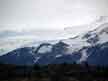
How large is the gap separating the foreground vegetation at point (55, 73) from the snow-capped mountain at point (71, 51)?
54mm

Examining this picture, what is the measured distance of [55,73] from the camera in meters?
2.03

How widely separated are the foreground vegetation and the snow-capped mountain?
0.18ft

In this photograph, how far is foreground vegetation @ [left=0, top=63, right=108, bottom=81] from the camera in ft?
6.58

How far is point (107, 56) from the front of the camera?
204cm

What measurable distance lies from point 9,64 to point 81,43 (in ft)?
2.69

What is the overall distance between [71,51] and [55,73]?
294 mm

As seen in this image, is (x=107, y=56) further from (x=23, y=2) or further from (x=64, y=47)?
(x=23, y=2)

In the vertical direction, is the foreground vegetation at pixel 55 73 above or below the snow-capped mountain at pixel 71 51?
below

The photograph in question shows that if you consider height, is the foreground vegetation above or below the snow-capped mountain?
below

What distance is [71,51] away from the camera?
81.6 inches

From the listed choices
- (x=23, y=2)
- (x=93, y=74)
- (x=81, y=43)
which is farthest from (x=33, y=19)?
(x=93, y=74)

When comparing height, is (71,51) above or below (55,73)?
above

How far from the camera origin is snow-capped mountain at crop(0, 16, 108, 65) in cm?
205

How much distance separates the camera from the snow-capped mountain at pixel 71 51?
2047 mm
